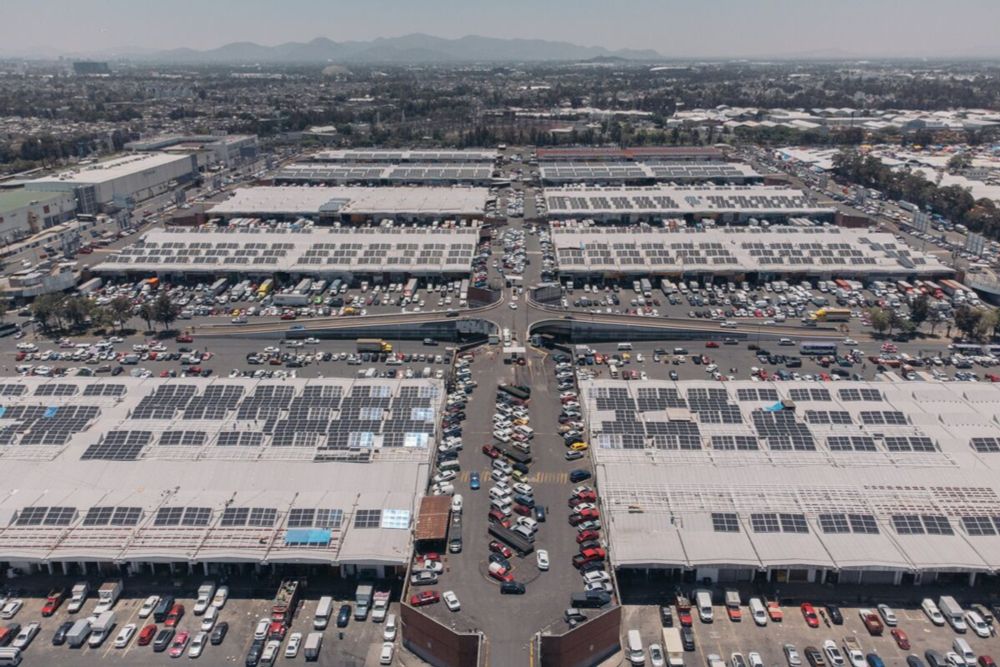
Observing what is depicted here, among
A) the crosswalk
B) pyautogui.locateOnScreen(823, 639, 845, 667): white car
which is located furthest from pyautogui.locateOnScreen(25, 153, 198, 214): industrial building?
pyautogui.locateOnScreen(823, 639, 845, 667): white car

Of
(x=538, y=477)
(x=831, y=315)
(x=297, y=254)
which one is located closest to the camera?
(x=538, y=477)

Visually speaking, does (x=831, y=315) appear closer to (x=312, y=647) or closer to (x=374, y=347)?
(x=374, y=347)

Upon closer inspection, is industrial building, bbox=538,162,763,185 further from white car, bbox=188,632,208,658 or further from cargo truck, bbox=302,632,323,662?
white car, bbox=188,632,208,658

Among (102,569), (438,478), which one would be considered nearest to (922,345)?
(438,478)

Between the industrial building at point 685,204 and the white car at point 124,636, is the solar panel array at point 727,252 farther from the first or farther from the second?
the white car at point 124,636

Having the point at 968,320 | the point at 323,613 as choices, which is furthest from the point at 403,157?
the point at 323,613

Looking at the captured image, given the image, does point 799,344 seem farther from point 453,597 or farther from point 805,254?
point 453,597

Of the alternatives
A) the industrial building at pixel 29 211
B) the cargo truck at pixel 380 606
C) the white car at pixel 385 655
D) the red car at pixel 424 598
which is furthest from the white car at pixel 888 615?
the industrial building at pixel 29 211
